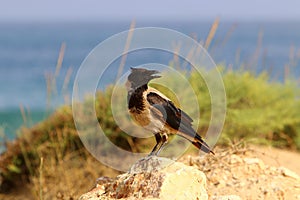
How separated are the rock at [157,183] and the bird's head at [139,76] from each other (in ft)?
1.50

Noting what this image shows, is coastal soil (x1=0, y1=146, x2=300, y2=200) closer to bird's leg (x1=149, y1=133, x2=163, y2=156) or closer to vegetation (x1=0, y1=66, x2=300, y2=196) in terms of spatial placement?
bird's leg (x1=149, y1=133, x2=163, y2=156)

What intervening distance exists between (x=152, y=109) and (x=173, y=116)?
0.56 ft

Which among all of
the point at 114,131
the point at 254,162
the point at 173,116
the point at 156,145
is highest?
the point at 173,116

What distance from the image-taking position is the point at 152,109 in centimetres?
369

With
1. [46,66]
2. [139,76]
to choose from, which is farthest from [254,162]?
[46,66]

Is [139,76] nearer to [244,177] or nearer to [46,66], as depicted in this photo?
[244,177]

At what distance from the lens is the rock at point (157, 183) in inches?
135

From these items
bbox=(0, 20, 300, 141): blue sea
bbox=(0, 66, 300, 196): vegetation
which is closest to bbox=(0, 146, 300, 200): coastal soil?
bbox=(0, 66, 300, 196): vegetation

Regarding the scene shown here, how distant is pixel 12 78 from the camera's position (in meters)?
30.5

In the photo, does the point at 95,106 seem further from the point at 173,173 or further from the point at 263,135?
the point at 173,173

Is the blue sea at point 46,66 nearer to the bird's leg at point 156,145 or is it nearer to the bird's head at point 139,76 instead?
the bird's leg at point 156,145

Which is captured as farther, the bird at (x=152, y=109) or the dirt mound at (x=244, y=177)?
the dirt mound at (x=244, y=177)

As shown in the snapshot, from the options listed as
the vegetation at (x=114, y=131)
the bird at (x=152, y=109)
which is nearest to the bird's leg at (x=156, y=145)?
the bird at (x=152, y=109)

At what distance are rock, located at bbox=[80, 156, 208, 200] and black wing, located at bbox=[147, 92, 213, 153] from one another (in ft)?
0.74
